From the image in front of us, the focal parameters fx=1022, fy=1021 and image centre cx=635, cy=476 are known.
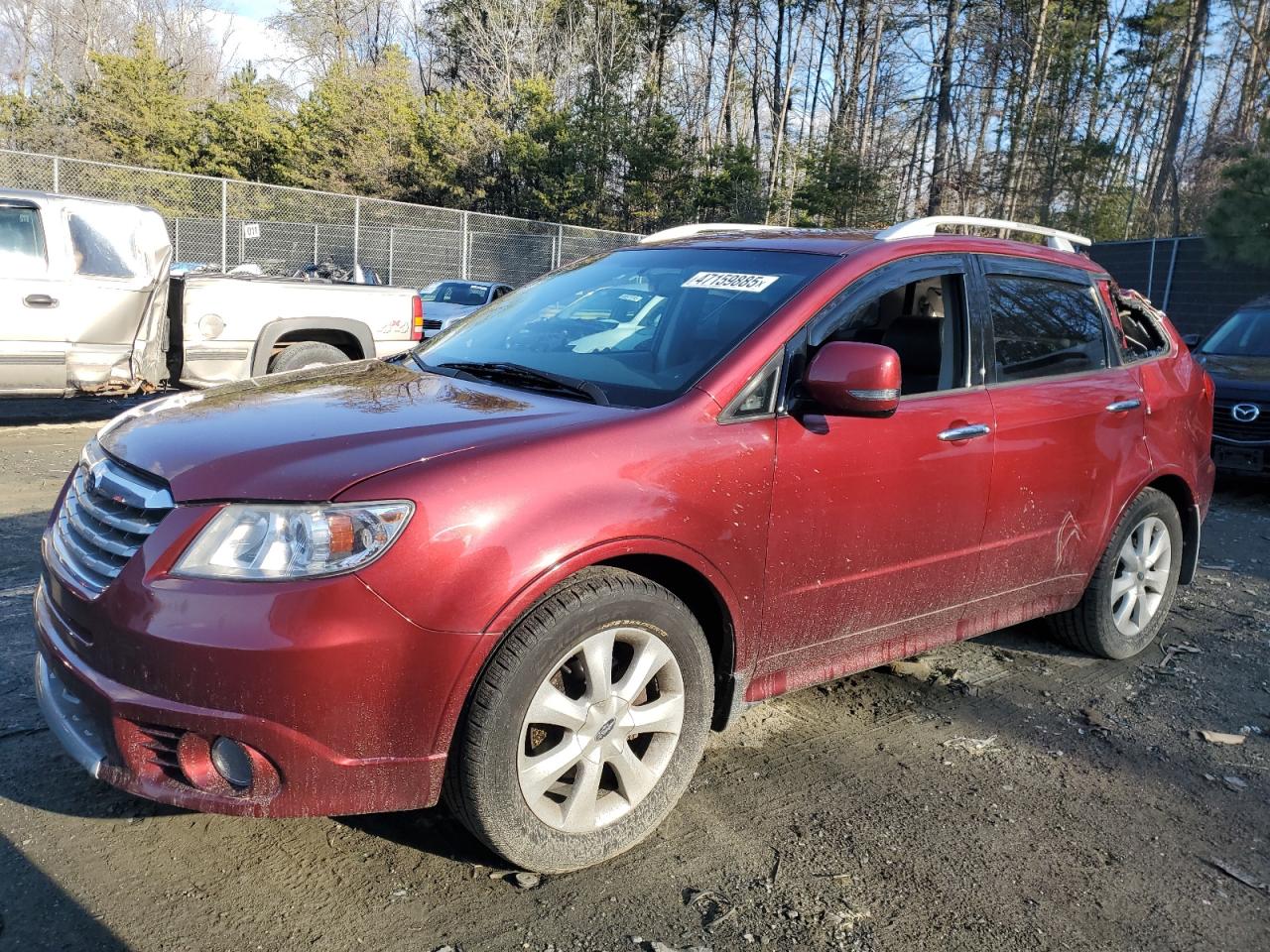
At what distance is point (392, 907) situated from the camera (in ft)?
8.39

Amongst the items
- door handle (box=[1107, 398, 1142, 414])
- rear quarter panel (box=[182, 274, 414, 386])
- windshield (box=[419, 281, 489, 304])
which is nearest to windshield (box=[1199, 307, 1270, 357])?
door handle (box=[1107, 398, 1142, 414])

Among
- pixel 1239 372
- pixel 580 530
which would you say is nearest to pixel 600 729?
pixel 580 530

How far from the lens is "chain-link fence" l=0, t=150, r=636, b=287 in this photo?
55.6 ft

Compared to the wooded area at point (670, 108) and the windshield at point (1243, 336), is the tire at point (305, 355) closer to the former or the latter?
the windshield at point (1243, 336)

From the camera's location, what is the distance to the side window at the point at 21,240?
811cm

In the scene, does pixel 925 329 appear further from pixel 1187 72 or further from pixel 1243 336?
pixel 1187 72

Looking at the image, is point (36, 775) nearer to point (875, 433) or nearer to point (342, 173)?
point (875, 433)

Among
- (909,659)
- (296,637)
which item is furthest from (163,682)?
(909,659)

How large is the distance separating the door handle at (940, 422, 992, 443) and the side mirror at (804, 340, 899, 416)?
538 millimetres

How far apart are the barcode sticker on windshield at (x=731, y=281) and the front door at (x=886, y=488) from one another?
251mm

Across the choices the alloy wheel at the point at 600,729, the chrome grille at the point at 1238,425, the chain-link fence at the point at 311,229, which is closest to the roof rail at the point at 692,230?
the alloy wheel at the point at 600,729

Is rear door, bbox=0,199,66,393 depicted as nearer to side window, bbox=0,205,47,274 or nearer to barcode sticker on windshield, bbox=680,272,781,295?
side window, bbox=0,205,47,274

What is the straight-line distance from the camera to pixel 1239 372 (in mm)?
8945

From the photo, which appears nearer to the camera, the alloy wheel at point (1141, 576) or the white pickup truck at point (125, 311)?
the alloy wheel at point (1141, 576)
